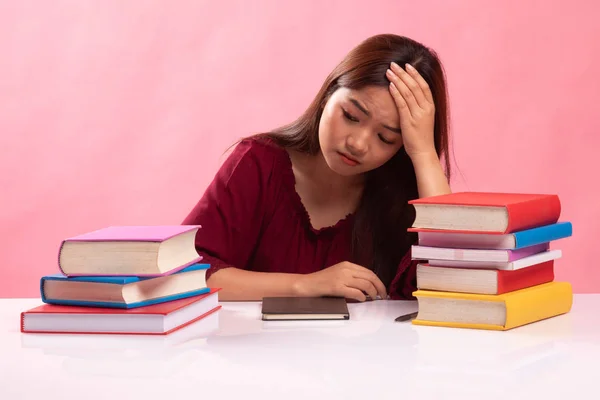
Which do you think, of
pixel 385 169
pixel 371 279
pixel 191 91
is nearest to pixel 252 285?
pixel 371 279

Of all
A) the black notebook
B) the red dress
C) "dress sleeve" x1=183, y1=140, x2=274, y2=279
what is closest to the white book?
the black notebook

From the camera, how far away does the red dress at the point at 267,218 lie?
210cm

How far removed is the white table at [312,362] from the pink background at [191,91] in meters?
2.13

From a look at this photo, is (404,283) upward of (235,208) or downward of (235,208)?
downward

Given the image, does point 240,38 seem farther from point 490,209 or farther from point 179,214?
point 490,209

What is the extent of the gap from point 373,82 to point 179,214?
74.3 inches

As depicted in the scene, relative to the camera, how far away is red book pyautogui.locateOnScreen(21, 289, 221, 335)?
1.36 meters

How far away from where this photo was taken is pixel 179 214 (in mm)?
3697

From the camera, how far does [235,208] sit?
6.89 ft

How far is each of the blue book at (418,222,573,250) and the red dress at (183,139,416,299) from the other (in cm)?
69

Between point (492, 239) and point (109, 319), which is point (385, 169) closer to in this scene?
point (492, 239)

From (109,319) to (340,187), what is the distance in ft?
3.29

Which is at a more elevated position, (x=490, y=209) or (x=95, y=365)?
(x=490, y=209)

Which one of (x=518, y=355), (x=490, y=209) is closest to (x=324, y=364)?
(x=518, y=355)
